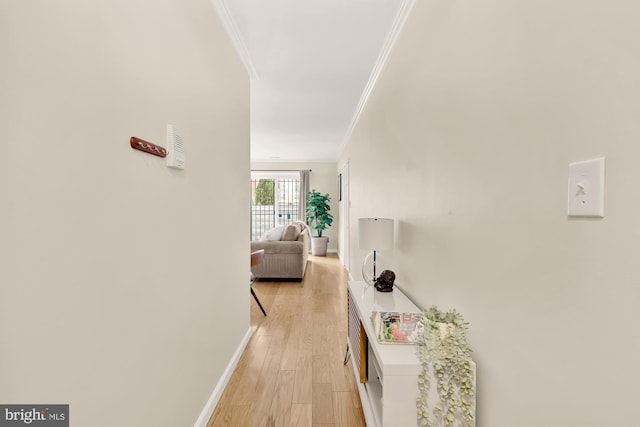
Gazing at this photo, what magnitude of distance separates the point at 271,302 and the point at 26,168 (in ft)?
11.7

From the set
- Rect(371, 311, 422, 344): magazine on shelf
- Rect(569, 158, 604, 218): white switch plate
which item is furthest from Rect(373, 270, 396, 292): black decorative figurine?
Rect(569, 158, 604, 218): white switch plate

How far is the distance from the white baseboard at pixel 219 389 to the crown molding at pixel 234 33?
7.69ft

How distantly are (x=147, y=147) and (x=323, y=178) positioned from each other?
730 centimetres

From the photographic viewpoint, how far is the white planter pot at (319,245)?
7752mm

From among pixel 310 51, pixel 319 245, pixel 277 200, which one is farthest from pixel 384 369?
pixel 277 200

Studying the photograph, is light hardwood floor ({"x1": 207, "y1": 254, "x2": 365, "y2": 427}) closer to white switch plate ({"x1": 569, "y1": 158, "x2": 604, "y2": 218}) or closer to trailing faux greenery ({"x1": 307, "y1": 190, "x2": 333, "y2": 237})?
white switch plate ({"x1": 569, "y1": 158, "x2": 604, "y2": 218})

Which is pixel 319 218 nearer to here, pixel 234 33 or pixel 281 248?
pixel 281 248

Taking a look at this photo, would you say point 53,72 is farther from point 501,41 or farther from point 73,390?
point 501,41

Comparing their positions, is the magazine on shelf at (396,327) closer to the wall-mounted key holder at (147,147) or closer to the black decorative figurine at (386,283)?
the black decorative figurine at (386,283)

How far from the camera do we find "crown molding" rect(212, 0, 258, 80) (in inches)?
79.6

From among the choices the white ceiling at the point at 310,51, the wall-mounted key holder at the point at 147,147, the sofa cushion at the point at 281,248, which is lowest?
the sofa cushion at the point at 281,248

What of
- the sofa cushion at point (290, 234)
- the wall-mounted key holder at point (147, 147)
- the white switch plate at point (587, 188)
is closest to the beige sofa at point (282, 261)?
the sofa cushion at point (290, 234)

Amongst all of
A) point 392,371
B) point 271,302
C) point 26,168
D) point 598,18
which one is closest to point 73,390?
point 26,168

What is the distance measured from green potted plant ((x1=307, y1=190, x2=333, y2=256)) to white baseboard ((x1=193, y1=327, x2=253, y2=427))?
5.08 m
